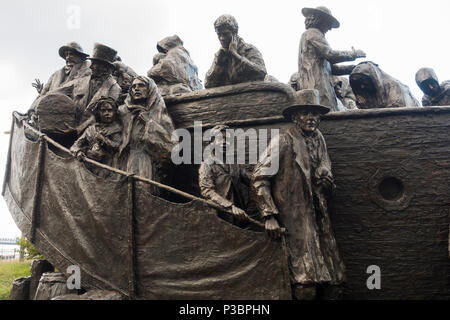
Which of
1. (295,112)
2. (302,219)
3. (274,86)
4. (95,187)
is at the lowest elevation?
(302,219)

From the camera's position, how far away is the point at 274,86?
7035 mm

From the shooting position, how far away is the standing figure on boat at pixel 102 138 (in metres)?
6.98

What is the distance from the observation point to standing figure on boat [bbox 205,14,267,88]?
752 cm

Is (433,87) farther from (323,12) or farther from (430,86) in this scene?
(323,12)

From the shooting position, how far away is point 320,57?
26.0 feet

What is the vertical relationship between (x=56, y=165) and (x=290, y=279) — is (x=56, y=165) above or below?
above

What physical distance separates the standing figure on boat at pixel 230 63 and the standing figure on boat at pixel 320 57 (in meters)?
0.75

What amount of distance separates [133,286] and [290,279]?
2052 millimetres

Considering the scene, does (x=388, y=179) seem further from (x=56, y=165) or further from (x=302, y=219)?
(x=56, y=165)

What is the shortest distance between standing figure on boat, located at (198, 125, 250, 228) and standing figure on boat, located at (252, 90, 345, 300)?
1.48 feet

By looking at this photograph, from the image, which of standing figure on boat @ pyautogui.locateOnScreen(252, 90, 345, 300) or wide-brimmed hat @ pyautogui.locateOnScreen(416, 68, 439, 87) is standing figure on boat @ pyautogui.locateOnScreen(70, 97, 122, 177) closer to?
standing figure on boat @ pyautogui.locateOnScreen(252, 90, 345, 300)

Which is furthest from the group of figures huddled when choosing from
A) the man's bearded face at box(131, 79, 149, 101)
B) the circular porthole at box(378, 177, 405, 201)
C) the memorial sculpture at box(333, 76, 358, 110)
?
the memorial sculpture at box(333, 76, 358, 110)
